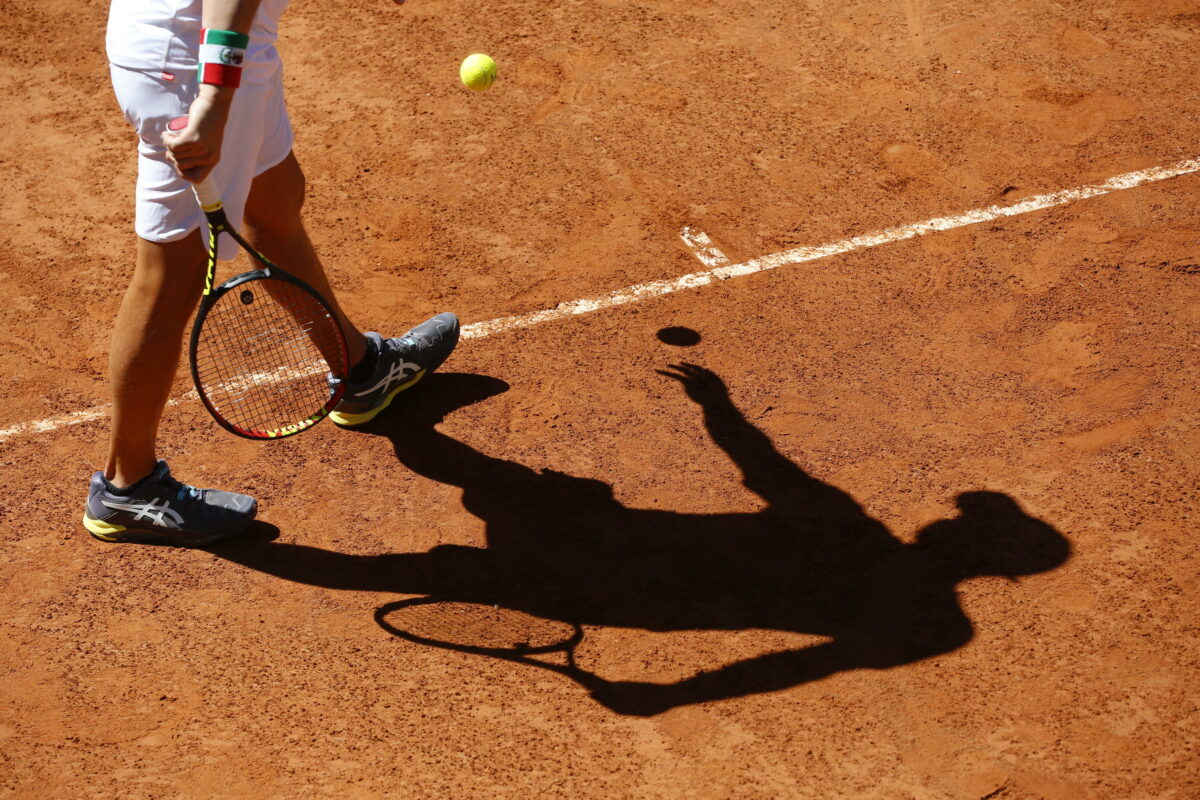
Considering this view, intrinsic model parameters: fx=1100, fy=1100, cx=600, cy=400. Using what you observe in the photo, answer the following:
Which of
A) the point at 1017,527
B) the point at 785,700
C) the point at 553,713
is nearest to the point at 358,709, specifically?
the point at 553,713

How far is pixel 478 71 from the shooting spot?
4.91 meters

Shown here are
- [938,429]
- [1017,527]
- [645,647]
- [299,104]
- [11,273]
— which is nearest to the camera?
[645,647]

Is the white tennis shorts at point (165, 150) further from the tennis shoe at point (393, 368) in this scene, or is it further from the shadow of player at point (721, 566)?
the shadow of player at point (721, 566)

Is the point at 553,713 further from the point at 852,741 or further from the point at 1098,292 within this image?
the point at 1098,292

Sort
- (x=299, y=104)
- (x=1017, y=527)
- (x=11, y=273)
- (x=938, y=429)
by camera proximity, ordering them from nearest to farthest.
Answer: (x=1017, y=527) < (x=938, y=429) < (x=11, y=273) < (x=299, y=104)

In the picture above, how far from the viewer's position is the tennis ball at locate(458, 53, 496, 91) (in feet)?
16.1

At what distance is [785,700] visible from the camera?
3127 millimetres

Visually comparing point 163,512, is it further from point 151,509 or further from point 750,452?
point 750,452

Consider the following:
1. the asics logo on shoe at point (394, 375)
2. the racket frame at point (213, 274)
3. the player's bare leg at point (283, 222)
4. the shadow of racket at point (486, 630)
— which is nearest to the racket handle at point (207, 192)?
the racket frame at point (213, 274)

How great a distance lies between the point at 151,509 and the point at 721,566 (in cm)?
185

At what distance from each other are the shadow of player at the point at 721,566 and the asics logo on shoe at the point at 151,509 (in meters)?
0.20

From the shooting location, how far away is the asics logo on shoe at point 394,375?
13.3 ft

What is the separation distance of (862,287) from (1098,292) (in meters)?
0.96

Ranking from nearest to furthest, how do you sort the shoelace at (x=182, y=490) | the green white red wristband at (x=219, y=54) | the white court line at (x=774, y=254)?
the green white red wristband at (x=219, y=54) → the shoelace at (x=182, y=490) → the white court line at (x=774, y=254)
